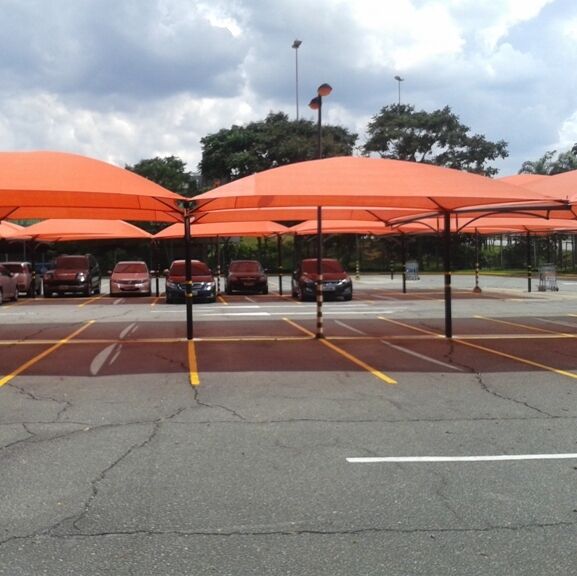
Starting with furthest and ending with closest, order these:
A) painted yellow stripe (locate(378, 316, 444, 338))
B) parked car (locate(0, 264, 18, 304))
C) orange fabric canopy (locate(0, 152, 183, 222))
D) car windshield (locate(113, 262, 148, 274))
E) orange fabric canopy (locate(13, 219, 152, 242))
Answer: car windshield (locate(113, 262, 148, 274)) → orange fabric canopy (locate(13, 219, 152, 242)) → parked car (locate(0, 264, 18, 304)) → painted yellow stripe (locate(378, 316, 444, 338)) → orange fabric canopy (locate(0, 152, 183, 222))

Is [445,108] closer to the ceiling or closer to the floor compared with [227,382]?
closer to the ceiling

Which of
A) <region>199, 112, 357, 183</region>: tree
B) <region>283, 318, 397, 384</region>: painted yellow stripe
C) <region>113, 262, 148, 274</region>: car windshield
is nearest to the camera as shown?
<region>283, 318, 397, 384</region>: painted yellow stripe

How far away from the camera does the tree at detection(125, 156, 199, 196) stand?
202 feet

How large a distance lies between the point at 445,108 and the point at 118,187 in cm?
5439

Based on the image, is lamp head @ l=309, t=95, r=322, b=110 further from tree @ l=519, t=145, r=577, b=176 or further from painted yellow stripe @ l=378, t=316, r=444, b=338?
tree @ l=519, t=145, r=577, b=176

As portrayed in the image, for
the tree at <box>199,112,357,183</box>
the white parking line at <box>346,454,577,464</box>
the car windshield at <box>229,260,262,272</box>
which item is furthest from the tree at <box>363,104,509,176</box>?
the white parking line at <box>346,454,577,464</box>

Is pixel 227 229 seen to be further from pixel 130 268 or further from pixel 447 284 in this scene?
pixel 447 284

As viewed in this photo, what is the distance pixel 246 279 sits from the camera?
30688 mm

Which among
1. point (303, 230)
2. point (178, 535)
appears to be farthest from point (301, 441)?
point (303, 230)

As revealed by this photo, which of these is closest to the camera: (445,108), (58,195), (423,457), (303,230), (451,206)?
(423,457)

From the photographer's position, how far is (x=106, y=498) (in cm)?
483

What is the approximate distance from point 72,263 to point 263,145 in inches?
1288

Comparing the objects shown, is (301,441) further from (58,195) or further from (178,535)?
(58,195)

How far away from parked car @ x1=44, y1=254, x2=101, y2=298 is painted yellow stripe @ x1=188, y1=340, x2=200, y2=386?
1781 centimetres
